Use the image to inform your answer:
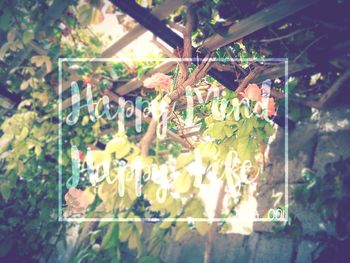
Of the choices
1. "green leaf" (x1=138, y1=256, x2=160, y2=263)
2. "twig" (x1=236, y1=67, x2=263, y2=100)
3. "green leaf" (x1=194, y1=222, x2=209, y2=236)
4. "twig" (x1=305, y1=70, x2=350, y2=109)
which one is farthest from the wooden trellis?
"green leaf" (x1=138, y1=256, x2=160, y2=263)

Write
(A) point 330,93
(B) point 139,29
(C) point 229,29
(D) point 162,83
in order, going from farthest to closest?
1. (A) point 330,93
2. (B) point 139,29
3. (D) point 162,83
4. (C) point 229,29

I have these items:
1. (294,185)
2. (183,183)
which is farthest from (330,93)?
(183,183)

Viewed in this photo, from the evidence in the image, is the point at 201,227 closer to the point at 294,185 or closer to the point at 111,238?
the point at 111,238

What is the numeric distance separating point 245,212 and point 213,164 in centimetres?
123

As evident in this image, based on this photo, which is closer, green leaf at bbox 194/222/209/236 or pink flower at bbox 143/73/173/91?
green leaf at bbox 194/222/209/236

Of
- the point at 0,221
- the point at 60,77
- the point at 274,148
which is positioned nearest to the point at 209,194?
the point at 274,148

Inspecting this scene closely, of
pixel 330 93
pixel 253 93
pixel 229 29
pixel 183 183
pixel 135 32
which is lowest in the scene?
pixel 183 183

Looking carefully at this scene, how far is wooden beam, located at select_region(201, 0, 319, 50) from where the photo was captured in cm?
98

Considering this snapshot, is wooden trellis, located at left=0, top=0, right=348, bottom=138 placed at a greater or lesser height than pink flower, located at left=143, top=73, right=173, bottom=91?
greater

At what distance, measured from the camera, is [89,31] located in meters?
2.62

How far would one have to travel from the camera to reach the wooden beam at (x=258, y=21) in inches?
38.5

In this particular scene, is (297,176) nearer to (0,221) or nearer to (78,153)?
(78,153)

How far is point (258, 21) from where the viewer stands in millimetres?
1066

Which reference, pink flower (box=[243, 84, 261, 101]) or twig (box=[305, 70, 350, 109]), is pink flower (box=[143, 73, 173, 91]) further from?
twig (box=[305, 70, 350, 109])
